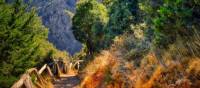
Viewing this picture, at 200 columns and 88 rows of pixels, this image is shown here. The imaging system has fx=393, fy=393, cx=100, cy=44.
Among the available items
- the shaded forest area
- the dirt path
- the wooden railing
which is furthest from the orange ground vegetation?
the dirt path

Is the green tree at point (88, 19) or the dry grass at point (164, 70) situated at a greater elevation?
the dry grass at point (164, 70)

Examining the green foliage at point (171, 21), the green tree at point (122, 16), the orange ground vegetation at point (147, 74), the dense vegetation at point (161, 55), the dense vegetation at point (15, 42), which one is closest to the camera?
the orange ground vegetation at point (147, 74)

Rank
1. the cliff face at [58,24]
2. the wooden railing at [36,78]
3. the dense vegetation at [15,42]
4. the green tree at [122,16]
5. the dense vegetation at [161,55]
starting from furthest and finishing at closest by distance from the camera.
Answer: the cliff face at [58,24], the dense vegetation at [15,42], the green tree at [122,16], the wooden railing at [36,78], the dense vegetation at [161,55]

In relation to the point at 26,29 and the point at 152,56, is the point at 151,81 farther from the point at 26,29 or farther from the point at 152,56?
the point at 26,29

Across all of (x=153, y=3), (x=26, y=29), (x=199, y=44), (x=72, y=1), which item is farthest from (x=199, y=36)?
(x=72, y=1)

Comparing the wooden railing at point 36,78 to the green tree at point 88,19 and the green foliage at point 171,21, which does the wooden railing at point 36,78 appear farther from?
the green tree at point 88,19

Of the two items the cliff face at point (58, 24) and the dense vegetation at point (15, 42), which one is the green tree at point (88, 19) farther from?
the cliff face at point (58, 24)

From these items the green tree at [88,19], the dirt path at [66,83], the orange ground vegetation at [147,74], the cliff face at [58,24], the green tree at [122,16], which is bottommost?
the cliff face at [58,24]

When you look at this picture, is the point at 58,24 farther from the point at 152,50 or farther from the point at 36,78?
the point at 152,50

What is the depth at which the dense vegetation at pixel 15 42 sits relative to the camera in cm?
2725

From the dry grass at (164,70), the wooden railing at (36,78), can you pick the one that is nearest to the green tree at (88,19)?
the wooden railing at (36,78)

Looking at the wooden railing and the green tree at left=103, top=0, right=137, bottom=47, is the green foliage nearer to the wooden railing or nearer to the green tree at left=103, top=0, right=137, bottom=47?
the wooden railing

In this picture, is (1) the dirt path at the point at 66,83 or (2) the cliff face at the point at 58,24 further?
(2) the cliff face at the point at 58,24

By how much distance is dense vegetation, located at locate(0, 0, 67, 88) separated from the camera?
27250 millimetres
